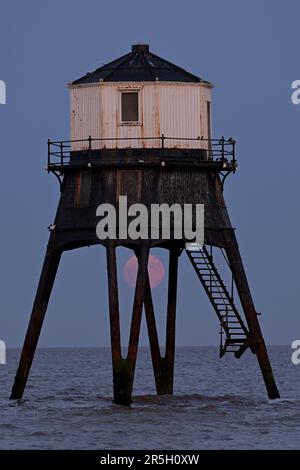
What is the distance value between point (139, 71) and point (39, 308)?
763 cm

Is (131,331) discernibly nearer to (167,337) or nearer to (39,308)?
(39,308)

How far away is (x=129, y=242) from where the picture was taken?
62062mm

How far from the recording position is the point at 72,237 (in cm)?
6338

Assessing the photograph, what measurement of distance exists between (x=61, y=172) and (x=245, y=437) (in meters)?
11.2

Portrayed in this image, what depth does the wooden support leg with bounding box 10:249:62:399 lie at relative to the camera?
64188 millimetres

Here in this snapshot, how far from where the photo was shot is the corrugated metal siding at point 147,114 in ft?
207

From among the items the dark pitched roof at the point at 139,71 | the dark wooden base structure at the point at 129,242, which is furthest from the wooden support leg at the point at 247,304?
the dark pitched roof at the point at 139,71

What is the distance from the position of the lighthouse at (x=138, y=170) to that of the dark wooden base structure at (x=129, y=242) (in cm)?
3

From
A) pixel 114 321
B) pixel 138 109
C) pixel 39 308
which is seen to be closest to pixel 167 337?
pixel 39 308

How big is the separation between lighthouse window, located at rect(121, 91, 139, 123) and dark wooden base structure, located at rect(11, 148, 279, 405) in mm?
1198

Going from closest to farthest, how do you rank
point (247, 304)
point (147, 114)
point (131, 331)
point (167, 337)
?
point (131, 331), point (147, 114), point (247, 304), point (167, 337)

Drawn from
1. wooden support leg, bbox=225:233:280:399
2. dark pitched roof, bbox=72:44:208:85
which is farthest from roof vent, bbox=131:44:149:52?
wooden support leg, bbox=225:233:280:399
